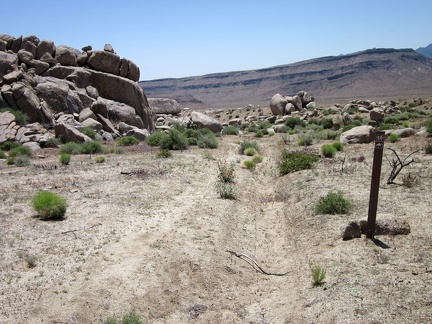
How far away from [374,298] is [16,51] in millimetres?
32641

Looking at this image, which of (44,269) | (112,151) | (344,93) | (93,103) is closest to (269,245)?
(44,269)

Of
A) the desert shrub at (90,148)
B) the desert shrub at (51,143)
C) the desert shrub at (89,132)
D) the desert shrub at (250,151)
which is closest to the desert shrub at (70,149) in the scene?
the desert shrub at (90,148)

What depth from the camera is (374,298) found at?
6.05 metres

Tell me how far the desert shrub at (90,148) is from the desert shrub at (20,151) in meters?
2.58

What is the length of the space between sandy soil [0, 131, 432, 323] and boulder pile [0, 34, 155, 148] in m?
12.8

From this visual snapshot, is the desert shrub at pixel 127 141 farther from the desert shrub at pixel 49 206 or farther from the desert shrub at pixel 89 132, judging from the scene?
the desert shrub at pixel 49 206

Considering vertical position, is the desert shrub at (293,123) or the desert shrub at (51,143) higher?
the desert shrub at (293,123)

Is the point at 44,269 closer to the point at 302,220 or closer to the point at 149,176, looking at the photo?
the point at 302,220

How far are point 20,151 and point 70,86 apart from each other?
35.7 feet

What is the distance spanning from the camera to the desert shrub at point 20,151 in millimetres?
19638

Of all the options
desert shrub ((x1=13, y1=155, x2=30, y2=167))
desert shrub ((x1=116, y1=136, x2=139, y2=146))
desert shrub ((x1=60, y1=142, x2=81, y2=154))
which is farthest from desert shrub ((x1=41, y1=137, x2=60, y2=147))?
desert shrub ((x1=13, y1=155, x2=30, y2=167))

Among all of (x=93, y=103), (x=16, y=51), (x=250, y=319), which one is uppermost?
(x=16, y=51)

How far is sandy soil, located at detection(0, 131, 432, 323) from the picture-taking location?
628cm

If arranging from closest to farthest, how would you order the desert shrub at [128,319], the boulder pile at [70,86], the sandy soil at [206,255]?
the desert shrub at [128,319] → the sandy soil at [206,255] → the boulder pile at [70,86]
